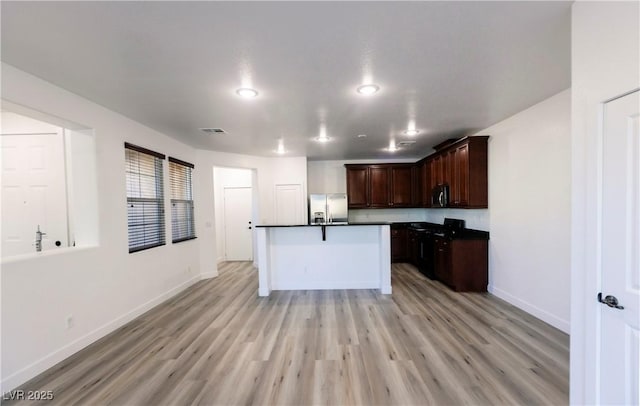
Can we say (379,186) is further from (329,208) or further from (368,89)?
(368,89)

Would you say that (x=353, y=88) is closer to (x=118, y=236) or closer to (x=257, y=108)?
(x=257, y=108)

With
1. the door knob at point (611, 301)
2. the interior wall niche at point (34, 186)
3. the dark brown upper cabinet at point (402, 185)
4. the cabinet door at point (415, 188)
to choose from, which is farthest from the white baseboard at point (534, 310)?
the interior wall niche at point (34, 186)

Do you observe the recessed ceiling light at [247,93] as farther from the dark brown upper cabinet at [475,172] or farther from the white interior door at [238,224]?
the white interior door at [238,224]

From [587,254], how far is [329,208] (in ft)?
16.5

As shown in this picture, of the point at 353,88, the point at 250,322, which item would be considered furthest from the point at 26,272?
the point at 353,88

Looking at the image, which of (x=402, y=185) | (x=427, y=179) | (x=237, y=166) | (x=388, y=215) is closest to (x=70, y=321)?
(x=237, y=166)

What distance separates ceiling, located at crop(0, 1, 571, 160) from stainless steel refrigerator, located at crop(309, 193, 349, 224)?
303 centimetres

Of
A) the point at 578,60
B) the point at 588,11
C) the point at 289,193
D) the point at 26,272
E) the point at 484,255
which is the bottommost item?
the point at 484,255

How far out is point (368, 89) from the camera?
2.61m

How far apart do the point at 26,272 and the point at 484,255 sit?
17.8 feet

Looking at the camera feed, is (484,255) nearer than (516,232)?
No

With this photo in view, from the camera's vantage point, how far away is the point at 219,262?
6855 millimetres

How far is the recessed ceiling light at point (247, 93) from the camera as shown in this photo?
101 inches

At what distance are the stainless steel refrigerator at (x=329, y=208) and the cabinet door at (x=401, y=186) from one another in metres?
1.23
